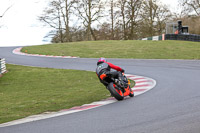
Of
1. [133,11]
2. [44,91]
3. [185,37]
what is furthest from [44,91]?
[133,11]

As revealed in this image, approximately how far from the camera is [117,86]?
989 centimetres

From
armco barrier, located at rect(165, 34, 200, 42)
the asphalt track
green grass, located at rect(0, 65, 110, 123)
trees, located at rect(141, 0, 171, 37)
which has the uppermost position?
trees, located at rect(141, 0, 171, 37)

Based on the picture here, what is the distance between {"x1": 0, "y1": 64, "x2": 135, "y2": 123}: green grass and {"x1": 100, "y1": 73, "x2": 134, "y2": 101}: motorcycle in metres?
0.81

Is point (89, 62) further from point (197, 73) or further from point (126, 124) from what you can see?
point (126, 124)

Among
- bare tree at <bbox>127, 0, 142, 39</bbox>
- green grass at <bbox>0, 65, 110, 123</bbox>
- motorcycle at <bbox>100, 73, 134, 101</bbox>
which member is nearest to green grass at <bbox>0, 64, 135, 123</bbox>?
green grass at <bbox>0, 65, 110, 123</bbox>

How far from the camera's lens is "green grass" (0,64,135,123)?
930 cm

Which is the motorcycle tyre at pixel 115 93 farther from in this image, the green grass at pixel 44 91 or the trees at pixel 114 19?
the trees at pixel 114 19

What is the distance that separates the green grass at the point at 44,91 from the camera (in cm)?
930

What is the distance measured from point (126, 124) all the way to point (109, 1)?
164 ft

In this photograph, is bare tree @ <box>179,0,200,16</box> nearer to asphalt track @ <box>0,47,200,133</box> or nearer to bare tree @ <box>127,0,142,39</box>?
bare tree @ <box>127,0,142,39</box>

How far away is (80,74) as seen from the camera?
17.6 meters

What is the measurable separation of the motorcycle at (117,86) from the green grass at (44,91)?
2.66 feet

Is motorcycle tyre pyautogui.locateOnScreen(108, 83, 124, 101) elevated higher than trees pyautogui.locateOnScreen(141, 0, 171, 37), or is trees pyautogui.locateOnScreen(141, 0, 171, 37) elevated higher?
trees pyautogui.locateOnScreen(141, 0, 171, 37)

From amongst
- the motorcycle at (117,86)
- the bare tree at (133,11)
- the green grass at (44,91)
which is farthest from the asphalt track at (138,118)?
the bare tree at (133,11)
